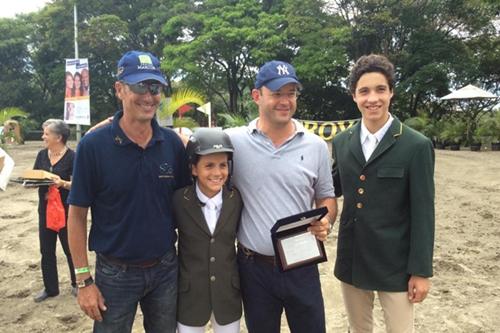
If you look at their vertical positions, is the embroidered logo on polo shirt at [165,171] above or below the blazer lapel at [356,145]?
below

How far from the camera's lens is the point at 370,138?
261 cm

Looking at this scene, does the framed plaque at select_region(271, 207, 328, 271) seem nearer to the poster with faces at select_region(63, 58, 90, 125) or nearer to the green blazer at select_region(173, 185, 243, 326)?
the green blazer at select_region(173, 185, 243, 326)

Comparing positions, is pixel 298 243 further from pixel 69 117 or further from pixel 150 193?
pixel 69 117

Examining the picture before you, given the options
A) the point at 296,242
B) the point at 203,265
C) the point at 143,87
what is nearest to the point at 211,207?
the point at 203,265

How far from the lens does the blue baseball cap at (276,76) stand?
246 cm

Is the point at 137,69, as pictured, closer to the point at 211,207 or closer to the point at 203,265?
the point at 211,207

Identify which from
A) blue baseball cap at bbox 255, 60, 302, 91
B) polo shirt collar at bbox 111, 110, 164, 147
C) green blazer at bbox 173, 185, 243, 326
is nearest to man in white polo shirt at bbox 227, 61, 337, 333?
blue baseball cap at bbox 255, 60, 302, 91

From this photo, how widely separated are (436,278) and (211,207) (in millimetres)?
3773

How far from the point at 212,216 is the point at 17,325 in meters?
2.96

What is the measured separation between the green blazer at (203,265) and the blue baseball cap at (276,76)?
71 cm

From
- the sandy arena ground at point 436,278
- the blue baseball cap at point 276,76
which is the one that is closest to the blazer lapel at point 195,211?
the blue baseball cap at point 276,76

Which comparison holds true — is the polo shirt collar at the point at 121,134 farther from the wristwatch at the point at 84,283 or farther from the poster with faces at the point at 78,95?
the poster with faces at the point at 78,95

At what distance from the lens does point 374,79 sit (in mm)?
2463

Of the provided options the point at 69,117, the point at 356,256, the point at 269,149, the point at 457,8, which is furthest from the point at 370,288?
the point at 457,8
